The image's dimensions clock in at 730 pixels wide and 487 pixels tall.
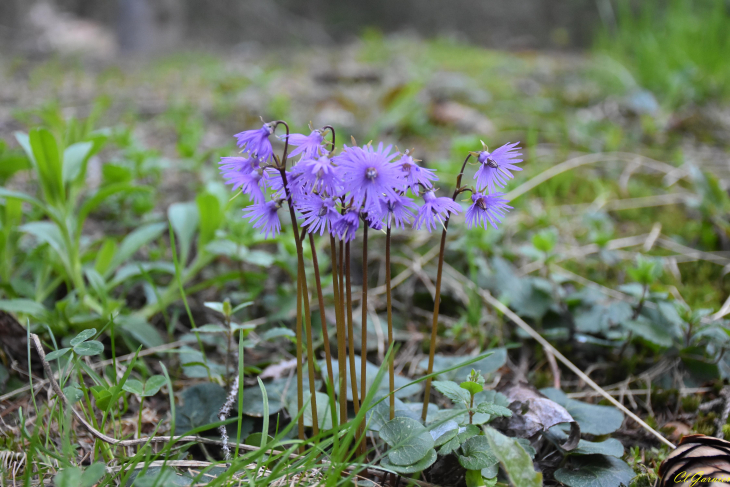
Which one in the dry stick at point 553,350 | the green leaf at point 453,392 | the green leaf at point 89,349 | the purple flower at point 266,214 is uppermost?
the purple flower at point 266,214

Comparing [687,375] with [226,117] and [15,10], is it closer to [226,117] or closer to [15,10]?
[226,117]

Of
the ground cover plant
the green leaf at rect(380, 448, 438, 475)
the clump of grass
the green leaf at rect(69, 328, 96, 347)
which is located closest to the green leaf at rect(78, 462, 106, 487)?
the ground cover plant

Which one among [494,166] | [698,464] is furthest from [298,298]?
[698,464]

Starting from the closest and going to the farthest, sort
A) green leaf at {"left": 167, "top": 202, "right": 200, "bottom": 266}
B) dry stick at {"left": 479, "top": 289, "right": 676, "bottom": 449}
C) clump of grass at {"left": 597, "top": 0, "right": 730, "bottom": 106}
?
dry stick at {"left": 479, "top": 289, "right": 676, "bottom": 449}, green leaf at {"left": 167, "top": 202, "right": 200, "bottom": 266}, clump of grass at {"left": 597, "top": 0, "right": 730, "bottom": 106}

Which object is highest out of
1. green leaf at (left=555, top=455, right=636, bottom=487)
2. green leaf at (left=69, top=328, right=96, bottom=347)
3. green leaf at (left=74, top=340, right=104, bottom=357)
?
green leaf at (left=69, top=328, right=96, bottom=347)

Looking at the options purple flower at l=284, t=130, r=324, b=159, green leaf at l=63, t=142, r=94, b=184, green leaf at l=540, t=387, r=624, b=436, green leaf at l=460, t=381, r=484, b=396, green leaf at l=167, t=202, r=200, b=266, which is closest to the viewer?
purple flower at l=284, t=130, r=324, b=159

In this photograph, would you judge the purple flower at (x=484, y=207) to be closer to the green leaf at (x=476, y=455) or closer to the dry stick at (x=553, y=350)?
the green leaf at (x=476, y=455)

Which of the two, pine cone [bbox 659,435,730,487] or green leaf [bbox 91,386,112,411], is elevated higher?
green leaf [bbox 91,386,112,411]

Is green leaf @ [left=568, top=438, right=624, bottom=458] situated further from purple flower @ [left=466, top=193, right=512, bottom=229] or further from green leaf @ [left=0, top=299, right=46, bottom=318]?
green leaf @ [left=0, top=299, right=46, bottom=318]

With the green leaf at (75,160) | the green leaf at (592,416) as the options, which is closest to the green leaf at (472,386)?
the green leaf at (592,416)
